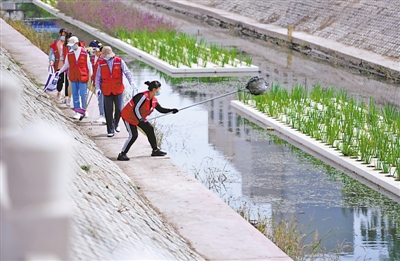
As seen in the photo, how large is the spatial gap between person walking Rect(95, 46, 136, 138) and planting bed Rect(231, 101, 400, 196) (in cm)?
285

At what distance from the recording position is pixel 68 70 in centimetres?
1407

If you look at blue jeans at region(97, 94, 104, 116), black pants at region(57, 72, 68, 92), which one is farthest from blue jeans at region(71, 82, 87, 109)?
black pants at region(57, 72, 68, 92)

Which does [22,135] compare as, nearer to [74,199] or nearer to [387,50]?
[74,199]

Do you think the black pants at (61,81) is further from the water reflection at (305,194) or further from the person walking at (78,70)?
the water reflection at (305,194)

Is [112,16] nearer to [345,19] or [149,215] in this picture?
[345,19]

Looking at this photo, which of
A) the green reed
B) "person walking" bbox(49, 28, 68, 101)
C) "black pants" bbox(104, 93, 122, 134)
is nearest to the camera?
the green reed

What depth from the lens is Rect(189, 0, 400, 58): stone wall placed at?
2447cm

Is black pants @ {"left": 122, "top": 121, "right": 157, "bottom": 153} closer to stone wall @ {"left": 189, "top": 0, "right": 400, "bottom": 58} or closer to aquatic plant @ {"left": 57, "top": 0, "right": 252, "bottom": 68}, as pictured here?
aquatic plant @ {"left": 57, "top": 0, "right": 252, "bottom": 68}

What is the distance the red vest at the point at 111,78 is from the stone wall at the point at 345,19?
11915mm

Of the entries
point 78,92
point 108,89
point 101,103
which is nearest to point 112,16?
point 78,92

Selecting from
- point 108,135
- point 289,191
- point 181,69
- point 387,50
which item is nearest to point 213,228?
point 289,191

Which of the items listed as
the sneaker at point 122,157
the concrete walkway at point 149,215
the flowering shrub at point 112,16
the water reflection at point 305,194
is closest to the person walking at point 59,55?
the water reflection at point 305,194

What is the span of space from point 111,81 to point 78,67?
1310mm

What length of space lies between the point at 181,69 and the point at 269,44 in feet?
25.6
